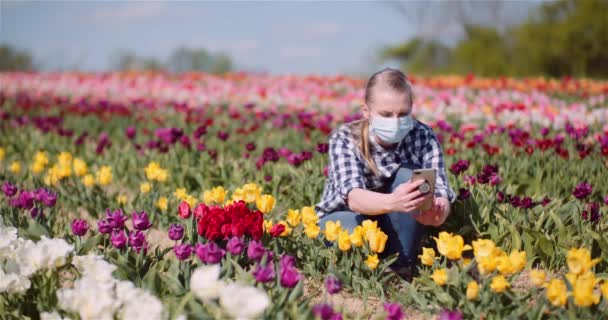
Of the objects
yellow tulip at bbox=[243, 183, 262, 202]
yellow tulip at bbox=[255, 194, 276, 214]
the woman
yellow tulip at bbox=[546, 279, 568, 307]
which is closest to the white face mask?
the woman

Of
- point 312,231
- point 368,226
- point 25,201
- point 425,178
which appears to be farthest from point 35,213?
point 425,178

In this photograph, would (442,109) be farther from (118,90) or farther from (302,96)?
(118,90)

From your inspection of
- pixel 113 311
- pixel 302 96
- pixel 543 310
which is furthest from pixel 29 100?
pixel 543 310

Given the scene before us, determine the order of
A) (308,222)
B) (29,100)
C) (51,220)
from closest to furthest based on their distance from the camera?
(308,222)
(51,220)
(29,100)

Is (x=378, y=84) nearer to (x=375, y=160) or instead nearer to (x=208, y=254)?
(x=375, y=160)

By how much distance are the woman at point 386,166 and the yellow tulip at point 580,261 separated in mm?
582

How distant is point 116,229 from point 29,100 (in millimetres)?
6387

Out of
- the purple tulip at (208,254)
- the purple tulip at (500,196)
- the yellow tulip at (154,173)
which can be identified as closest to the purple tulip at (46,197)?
the yellow tulip at (154,173)

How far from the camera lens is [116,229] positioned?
7.73 ft

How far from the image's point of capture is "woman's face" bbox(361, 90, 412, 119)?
2533 mm

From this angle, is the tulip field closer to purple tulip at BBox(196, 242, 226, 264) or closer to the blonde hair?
purple tulip at BBox(196, 242, 226, 264)

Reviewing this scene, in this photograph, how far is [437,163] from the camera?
2.79 m

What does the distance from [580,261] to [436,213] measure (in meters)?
0.69

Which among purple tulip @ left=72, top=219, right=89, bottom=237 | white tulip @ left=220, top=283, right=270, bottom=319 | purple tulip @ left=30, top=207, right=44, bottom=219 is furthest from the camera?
purple tulip @ left=30, top=207, right=44, bottom=219
